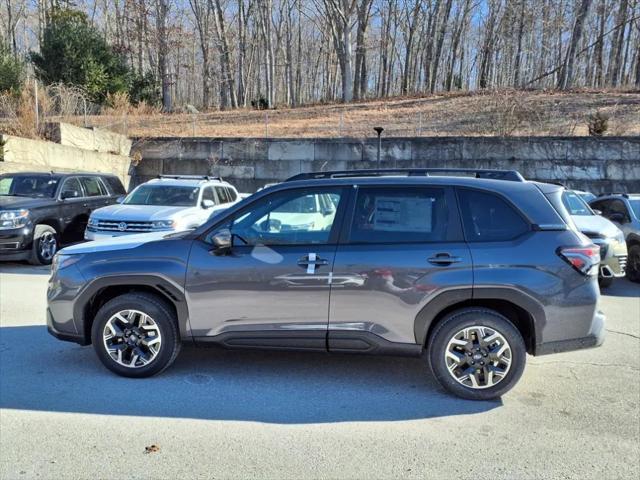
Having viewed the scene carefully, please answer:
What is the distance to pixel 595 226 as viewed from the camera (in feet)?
27.8

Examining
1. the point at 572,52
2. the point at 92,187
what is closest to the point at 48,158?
the point at 92,187

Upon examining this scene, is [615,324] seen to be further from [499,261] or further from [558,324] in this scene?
[499,261]

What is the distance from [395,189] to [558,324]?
1669 millimetres

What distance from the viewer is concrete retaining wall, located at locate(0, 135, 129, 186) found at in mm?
14152

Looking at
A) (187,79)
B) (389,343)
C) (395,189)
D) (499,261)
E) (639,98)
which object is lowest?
(389,343)

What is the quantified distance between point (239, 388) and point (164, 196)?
24.5ft

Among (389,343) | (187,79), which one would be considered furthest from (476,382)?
(187,79)

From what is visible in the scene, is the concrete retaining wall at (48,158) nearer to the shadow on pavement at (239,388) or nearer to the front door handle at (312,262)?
the shadow on pavement at (239,388)

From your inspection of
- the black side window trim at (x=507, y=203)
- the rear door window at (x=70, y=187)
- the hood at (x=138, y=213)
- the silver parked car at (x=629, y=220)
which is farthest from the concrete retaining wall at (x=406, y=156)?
the black side window trim at (x=507, y=203)

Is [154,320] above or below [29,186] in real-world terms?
below

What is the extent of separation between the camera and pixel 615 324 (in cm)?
631

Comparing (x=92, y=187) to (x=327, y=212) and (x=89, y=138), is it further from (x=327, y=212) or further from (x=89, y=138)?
(x=327, y=212)

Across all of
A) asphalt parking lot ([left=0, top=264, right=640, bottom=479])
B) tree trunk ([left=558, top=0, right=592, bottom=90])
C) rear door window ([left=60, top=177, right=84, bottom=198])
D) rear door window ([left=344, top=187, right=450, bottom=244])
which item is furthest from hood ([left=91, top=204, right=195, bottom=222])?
tree trunk ([left=558, top=0, right=592, bottom=90])

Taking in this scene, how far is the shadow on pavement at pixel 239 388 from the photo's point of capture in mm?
3777
